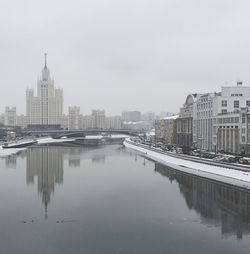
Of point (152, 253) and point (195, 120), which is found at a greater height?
point (195, 120)

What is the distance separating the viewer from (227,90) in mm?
48781

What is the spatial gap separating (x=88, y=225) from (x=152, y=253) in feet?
14.6

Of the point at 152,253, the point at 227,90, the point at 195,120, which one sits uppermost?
the point at 227,90

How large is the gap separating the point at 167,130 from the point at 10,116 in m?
109

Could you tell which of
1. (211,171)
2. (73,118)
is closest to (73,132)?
(73,118)

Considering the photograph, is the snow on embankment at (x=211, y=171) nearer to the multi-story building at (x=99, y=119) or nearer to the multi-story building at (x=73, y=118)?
the multi-story building at (x=73, y=118)

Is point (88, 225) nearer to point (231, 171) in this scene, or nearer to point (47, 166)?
point (231, 171)

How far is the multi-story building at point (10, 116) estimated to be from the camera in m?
169

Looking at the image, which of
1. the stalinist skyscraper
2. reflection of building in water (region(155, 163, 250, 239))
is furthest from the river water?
the stalinist skyscraper

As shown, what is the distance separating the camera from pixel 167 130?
253ft

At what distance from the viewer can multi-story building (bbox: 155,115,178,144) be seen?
69856mm

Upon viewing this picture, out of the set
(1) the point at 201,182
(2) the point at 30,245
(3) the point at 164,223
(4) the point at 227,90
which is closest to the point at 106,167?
(1) the point at 201,182

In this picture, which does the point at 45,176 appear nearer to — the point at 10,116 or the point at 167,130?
the point at 167,130

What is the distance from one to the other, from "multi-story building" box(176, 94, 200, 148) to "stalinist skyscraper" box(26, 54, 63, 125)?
98680mm
